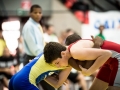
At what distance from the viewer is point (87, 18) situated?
10.9 m

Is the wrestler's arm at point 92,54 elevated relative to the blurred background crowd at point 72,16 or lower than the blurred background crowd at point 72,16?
elevated

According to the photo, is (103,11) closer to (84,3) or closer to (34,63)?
(84,3)

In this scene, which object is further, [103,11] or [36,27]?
[103,11]

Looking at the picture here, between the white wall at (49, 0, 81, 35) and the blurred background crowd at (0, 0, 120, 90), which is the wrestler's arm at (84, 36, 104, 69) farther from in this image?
the white wall at (49, 0, 81, 35)

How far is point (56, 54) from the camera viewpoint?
379 centimetres

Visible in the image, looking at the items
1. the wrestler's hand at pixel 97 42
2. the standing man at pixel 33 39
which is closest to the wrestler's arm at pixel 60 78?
the wrestler's hand at pixel 97 42

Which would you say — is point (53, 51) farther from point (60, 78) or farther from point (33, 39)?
point (33, 39)

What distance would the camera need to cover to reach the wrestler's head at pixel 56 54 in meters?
3.79

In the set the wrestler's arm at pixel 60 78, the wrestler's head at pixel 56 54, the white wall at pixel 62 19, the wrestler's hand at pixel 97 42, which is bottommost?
the white wall at pixel 62 19

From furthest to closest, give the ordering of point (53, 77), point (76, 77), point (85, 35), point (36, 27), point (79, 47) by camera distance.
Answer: point (85, 35)
point (76, 77)
point (36, 27)
point (53, 77)
point (79, 47)

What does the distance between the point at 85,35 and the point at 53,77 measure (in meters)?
6.61

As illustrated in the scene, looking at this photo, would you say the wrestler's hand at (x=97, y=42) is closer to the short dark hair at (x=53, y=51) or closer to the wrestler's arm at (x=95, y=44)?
the wrestler's arm at (x=95, y=44)

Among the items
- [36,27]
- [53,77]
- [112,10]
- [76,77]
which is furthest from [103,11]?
[53,77]

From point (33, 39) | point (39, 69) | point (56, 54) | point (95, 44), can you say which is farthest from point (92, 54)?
point (33, 39)
